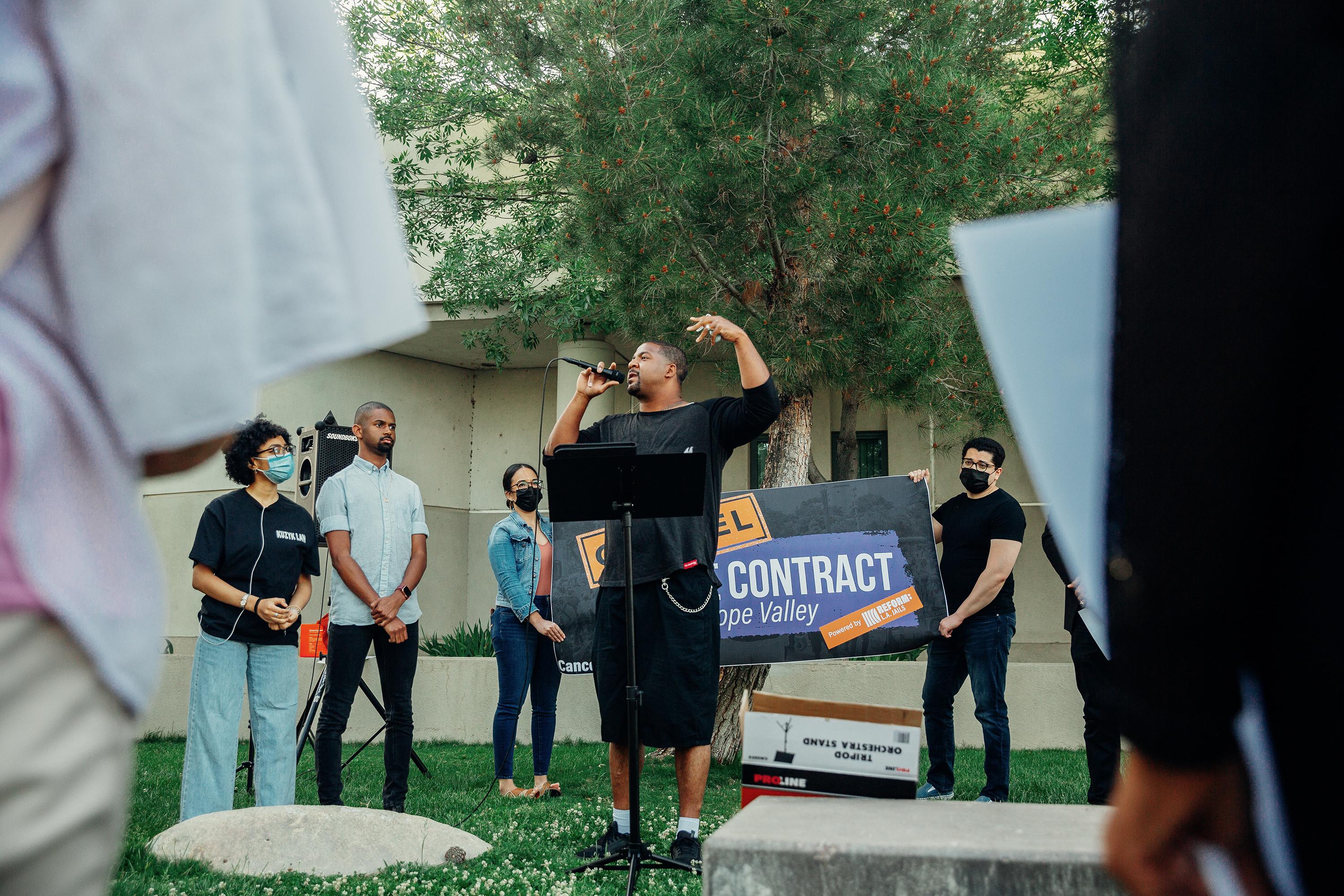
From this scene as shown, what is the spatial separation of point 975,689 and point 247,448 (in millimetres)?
4534

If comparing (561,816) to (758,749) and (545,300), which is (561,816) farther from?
(545,300)

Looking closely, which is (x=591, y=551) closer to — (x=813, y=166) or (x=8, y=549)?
(x=813, y=166)

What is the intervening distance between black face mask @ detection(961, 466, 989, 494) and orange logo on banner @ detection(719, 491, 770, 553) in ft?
5.45

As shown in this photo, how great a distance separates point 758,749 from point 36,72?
2.78 metres

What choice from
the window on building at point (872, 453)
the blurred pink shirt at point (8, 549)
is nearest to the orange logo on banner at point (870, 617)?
the window on building at point (872, 453)

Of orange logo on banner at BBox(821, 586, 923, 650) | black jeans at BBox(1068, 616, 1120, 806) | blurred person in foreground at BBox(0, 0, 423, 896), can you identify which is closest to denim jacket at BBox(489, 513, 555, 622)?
orange logo on banner at BBox(821, 586, 923, 650)

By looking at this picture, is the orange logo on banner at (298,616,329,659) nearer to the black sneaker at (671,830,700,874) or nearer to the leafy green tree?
the leafy green tree

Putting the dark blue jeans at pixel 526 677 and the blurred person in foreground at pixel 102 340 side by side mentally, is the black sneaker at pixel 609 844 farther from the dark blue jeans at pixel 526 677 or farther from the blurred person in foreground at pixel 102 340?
the blurred person in foreground at pixel 102 340

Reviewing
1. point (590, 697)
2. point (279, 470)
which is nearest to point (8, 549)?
point (279, 470)

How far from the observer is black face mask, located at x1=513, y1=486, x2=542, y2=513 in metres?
7.41

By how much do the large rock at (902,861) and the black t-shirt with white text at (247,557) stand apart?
3.73 meters

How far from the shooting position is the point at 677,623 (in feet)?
14.4

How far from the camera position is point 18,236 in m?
0.79

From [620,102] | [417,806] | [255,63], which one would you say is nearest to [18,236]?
[255,63]
